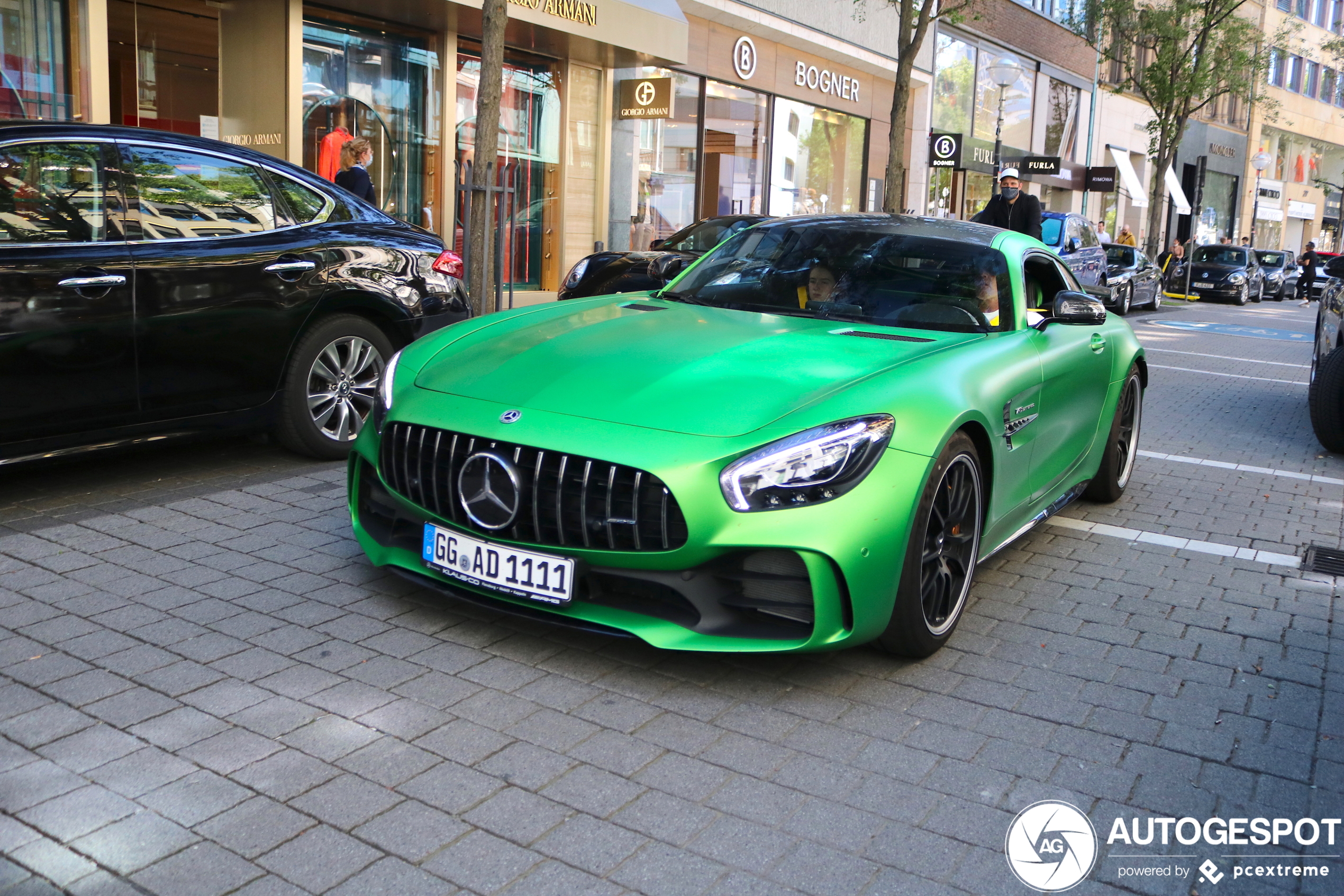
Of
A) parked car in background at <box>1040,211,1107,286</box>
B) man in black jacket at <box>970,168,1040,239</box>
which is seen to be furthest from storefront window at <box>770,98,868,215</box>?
man in black jacket at <box>970,168,1040,239</box>

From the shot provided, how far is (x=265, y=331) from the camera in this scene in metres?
5.73

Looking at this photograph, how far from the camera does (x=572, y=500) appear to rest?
11.5 feet

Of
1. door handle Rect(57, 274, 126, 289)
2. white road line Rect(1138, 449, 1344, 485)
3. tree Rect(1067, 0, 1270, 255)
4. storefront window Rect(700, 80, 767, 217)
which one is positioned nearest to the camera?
door handle Rect(57, 274, 126, 289)

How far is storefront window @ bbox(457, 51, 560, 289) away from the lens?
56.2ft

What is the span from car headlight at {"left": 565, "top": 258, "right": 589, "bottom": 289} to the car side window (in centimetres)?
676

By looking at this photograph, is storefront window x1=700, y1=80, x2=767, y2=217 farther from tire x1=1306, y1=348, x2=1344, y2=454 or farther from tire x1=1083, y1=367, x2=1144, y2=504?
tire x1=1083, y1=367, x2=1144, y2=504

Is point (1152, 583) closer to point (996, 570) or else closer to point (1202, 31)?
point (996, 570)

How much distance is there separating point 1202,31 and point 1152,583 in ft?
105

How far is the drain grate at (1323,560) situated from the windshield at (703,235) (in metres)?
8.45

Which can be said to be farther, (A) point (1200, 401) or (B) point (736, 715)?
(A) point (1200, 401)

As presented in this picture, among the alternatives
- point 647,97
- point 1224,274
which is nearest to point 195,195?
point 647,97

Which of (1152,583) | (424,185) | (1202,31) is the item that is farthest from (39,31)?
(1202,31)

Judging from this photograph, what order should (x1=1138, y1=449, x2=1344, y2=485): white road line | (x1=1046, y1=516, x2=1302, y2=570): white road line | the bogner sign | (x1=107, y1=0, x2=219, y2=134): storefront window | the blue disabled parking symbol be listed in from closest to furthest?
(x1=1046, y1=516, x2=1302, y2=570): white road line, (x1=1138, y1=449, x2=1344, y2=485): white road line, (x1=107, y1=0, x2=219, y2=134): storefront window, the bogner sign, the blue disabled parking symbol

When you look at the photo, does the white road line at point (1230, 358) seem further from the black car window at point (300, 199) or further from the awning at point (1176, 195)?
the awning at point (1176, 195)
